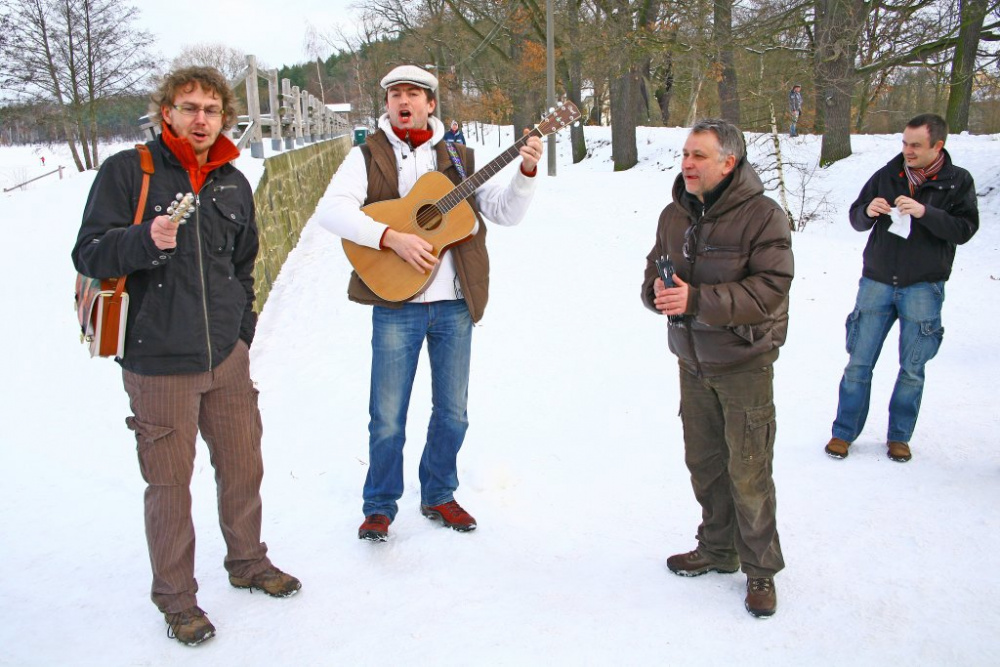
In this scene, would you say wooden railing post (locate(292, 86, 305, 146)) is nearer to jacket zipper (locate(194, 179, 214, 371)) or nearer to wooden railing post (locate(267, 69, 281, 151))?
wooden railing post (locate(267, 69, 281, 151))

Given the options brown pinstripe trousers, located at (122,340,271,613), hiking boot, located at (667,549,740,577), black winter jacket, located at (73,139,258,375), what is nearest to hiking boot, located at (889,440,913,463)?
hiking boot, located at (667,549,740,577)

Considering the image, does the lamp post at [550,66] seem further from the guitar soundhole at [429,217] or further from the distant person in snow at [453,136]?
the guitar soundhole at [429,217]

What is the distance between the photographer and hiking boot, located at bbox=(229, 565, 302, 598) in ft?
9.09

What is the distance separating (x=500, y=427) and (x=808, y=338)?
3.03 meters

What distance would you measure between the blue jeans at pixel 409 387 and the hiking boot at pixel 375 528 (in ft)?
0.11

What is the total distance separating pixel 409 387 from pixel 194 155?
1.26 meters

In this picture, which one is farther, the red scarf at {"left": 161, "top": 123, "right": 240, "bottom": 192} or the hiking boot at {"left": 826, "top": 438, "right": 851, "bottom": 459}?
the hiking boot at {"left": 826, "top": 438, "right": 851, "bottom": 459}

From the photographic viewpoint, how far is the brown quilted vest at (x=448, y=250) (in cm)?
311

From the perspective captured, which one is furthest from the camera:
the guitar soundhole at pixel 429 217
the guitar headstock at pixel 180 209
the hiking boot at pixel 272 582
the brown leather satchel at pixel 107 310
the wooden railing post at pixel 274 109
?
the wooden railing post at pixel 274 109

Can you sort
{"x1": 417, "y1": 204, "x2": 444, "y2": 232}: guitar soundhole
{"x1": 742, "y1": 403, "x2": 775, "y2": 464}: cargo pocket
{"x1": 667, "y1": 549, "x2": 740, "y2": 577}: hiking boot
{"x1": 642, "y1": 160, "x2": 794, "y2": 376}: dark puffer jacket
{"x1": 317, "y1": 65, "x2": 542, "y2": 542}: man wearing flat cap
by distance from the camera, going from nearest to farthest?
1. {"x1": 642, "y1": 160, "x2": 794, "y2": 376}: dark puffer jacket
2. {"x1": 742, "y1": 403, "x2": 775, "y2": 464}: cargo pocket
3. {"x1": 667, "y1": 549, "x2": 740, "y2": 577}: hiking boot
4. {"x1": 317, "y1": 65, "x2": 542, "y2": 542}: man wearing flat cap
5. {"x1": 417, "y1": 204, "x2": 444, "y2": 232}: guitar soundhole

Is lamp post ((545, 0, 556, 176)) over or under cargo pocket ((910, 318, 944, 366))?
over

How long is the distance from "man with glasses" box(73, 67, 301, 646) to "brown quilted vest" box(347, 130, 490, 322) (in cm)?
59

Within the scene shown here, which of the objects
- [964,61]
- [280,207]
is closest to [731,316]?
[280,207]

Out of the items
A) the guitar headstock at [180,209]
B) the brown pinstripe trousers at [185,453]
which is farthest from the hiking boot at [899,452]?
the guitar headstock at [180,209]
